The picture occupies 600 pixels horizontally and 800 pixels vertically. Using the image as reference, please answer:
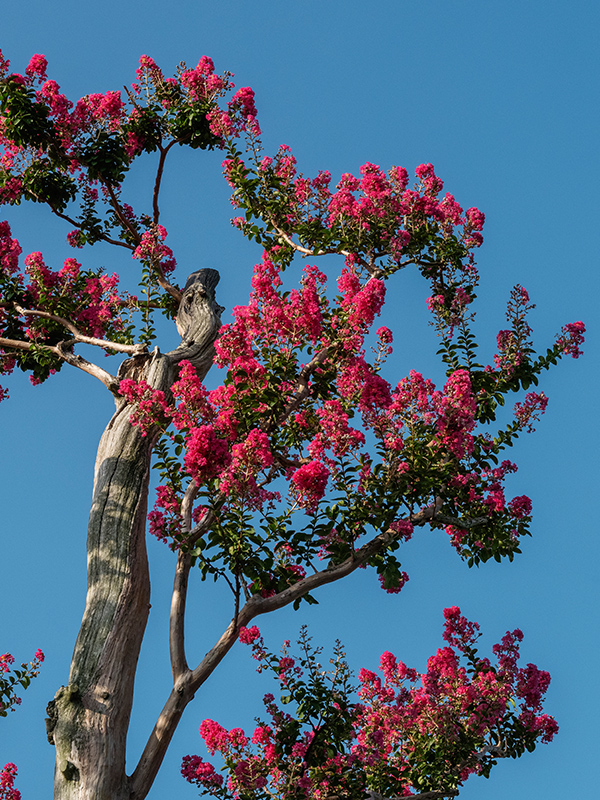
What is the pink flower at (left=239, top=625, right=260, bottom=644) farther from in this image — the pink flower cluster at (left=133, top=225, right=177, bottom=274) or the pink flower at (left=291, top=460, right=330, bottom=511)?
the pink flower cluster at (left=133, top=225, right=177, bottom=274)

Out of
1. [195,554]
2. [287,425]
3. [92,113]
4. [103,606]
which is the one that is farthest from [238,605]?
[92,113]

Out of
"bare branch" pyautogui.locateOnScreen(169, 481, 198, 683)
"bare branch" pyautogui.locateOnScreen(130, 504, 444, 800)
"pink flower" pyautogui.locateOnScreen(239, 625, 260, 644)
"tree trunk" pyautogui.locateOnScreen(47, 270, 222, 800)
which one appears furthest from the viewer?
"pink flower" pyautogui.locateOnScreen(239, 625, 260, 644)

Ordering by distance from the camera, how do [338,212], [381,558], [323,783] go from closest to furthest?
[381,558]
[323,783]
[338,212]

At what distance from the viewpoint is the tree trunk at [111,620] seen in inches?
235

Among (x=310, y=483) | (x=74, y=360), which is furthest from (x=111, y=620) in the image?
(x=74, y=360)

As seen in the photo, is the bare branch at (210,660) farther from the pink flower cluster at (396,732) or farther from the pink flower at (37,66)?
the pink flower at (37,66)

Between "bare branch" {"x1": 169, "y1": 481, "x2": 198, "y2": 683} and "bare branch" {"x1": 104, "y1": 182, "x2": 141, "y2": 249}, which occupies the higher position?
"bare branch" {"x1": 104, "y1": 182, "x2": 141, "y2": 249}

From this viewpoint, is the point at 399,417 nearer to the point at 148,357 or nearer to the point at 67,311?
the point at 148,357

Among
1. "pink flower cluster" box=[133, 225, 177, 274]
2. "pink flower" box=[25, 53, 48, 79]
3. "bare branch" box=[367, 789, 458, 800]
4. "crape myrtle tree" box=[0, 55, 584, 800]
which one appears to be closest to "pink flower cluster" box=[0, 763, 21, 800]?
"crape myrtle tree" box=[0, 55, 584, 800]

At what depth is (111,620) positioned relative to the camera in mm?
6512

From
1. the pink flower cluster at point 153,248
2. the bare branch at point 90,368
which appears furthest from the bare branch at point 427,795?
the pink flower cluster at point 153,248

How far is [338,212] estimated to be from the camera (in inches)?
348

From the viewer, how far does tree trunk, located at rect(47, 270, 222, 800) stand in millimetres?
5961

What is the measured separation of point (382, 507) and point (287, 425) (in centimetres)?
127
